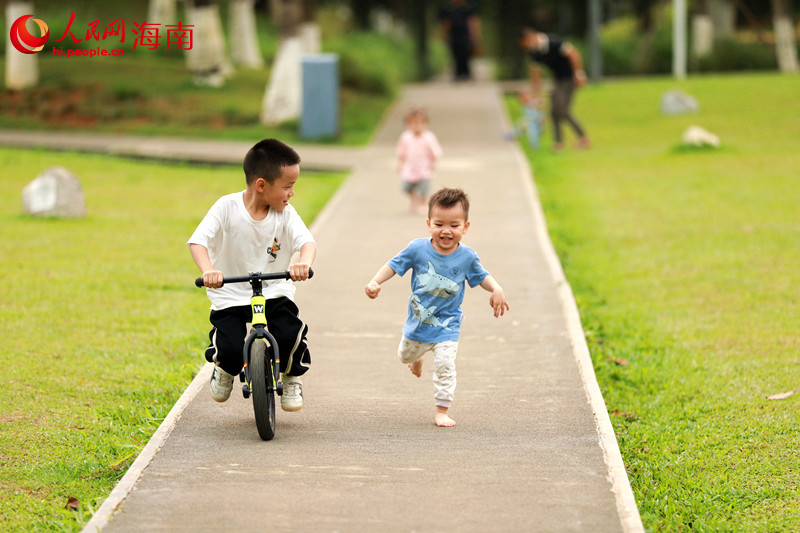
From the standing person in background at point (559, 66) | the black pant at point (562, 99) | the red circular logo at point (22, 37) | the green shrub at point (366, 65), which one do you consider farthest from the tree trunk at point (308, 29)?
the black pant at point (562, 99)

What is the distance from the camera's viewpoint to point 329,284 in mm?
8812

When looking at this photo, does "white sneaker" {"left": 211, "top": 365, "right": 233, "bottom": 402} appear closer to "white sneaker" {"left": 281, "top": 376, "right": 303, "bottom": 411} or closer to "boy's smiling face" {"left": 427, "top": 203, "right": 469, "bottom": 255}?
"white sneaker" {"left": 281, "top": 376, "right": 303, "bottom": 411}

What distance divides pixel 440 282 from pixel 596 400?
3.88 feet

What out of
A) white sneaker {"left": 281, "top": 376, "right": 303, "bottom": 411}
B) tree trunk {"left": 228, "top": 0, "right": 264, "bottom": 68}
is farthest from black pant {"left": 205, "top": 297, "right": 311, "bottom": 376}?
tree trunk {"left": 228, "top": 0, "right": 264, "bottom": 68}

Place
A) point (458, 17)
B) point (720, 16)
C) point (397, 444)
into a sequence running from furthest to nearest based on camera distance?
1. point (720, 16)
2. point (458, 17)
3. point (397, 444)

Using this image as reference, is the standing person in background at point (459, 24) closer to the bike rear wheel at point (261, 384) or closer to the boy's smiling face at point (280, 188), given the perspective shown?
the boy's smiling face at point (280, 188)

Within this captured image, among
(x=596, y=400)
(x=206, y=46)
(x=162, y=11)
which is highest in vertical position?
(x=162, y=11)

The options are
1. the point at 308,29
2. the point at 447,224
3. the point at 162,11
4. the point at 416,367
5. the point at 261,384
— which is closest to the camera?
the point at 261,384

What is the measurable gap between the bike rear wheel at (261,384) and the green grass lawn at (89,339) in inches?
26.7

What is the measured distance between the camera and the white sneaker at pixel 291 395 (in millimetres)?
5516

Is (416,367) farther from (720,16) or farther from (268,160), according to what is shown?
(720,16)

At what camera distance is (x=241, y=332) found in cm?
537

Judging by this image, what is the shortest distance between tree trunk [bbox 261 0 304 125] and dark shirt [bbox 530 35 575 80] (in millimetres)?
4756

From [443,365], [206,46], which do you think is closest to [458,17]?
[206,46]
